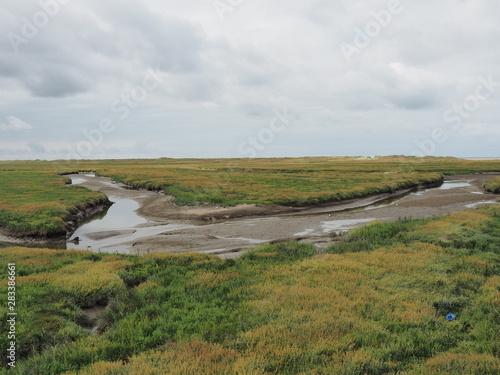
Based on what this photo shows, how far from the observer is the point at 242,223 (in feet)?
112

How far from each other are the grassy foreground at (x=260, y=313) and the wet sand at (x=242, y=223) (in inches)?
268

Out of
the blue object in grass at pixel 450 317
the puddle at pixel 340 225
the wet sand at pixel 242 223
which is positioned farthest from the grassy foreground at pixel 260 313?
the puddle at pixel 340 225

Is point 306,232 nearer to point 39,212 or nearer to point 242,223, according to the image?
point 242,223

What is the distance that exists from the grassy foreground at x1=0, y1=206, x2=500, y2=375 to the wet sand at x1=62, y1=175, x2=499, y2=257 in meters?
6.81

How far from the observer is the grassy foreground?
8094 mm

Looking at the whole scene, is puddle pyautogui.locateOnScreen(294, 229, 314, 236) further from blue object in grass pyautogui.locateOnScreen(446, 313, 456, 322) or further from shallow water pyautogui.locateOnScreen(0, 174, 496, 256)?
blue object in grass pyautogui.locateOnScreen(446, 313, 456, 322)

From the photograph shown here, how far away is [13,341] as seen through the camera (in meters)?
9.12

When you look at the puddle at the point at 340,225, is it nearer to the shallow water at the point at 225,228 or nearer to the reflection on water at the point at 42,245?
the shallow water at the point at 225,228

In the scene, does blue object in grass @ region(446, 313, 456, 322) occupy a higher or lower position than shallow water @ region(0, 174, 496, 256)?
higher

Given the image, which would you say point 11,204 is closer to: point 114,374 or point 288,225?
point 288,225

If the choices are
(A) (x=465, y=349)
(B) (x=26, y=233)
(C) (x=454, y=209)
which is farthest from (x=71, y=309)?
(C) (x=454, y=209)

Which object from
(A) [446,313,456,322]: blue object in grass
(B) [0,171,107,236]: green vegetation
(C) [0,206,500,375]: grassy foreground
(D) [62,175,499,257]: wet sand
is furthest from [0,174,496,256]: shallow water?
(A) [446,313,456,322]: blue object in grass

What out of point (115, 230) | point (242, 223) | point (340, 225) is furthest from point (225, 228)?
point (340, 225)

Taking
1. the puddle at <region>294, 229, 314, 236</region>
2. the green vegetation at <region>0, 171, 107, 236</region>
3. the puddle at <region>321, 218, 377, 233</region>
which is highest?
the green vegetation at <region>0, 171, 107, 236</region>
